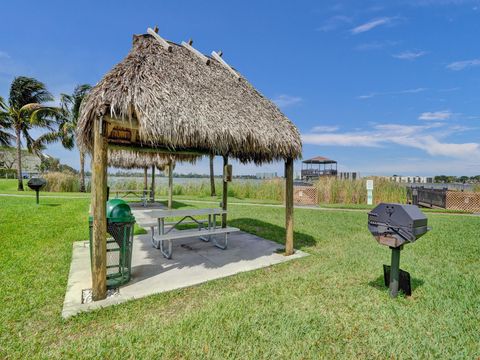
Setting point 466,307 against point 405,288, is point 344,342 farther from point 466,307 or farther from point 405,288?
point 466,307

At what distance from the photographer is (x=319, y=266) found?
15.6 ft

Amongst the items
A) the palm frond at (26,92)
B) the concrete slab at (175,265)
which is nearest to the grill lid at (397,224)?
the concrete slab at (175,265)

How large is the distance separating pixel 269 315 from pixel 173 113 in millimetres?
2995

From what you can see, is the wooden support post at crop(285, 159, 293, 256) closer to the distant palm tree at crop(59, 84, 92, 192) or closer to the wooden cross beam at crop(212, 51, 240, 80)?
the wooden cross beam at crop(212, 51, 240, 80)

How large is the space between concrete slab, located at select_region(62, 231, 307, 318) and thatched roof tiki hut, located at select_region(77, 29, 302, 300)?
0.35 metres

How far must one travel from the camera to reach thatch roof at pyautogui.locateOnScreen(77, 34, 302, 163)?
3607mm

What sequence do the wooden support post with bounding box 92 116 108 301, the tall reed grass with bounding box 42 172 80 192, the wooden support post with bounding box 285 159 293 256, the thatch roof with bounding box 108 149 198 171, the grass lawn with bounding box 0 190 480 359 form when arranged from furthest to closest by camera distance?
the tall reed grass with bounding box 42 172 80 192, the thatch roof with bounding box 108 149 198 171, the wooden support post with bounding box 285 159 293 256, the wooden support post with bounding box 92 116 108 301, the grass lawn with bounding box 0 190 480 359

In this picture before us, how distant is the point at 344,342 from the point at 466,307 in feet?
6.30

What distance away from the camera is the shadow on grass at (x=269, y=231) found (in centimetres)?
656

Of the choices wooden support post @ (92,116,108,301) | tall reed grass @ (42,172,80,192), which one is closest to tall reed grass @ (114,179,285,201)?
tall reed grass @ (42,172,80,192)

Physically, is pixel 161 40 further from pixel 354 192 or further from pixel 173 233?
pixel 354 192

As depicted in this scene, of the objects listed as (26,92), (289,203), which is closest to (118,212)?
(289,203)

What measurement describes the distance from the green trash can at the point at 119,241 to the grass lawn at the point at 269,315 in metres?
0.69

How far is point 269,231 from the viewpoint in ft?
25.0
